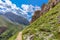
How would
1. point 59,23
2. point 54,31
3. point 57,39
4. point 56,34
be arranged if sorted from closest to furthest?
point 57,39 → point 56,34 → point 54,31 → point 59,23

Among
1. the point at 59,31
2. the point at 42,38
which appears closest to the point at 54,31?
the point at 59,31

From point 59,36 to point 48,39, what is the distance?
546 centimetres

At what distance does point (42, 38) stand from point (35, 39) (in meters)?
3.44

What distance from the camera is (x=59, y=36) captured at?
81750mm

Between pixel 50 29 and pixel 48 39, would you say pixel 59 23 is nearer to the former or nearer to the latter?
pixel 50 29

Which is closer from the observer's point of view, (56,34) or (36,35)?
(56,34)

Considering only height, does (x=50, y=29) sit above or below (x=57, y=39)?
above

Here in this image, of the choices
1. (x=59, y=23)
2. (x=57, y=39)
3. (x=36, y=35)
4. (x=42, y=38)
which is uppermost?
(x=59, y=23)

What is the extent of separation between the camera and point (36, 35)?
310 feet

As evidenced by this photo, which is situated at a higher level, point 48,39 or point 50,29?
point 50,29

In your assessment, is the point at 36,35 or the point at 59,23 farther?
the point at 59,23

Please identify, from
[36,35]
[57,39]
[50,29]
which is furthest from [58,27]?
[57,39]

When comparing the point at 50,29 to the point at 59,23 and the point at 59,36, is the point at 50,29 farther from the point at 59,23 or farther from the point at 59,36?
the point at 59,36

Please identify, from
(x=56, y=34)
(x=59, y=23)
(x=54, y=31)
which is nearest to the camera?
(x=56, y=34)
